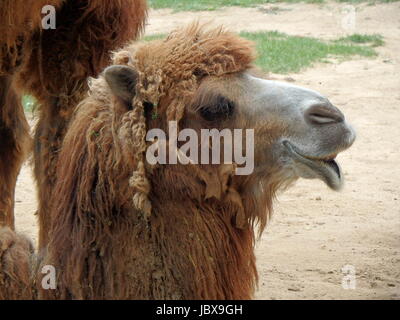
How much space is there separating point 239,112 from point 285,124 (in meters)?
0.21

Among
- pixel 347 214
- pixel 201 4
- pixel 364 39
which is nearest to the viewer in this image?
pixel 347 214

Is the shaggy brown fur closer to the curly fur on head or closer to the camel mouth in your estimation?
the curly fur on head

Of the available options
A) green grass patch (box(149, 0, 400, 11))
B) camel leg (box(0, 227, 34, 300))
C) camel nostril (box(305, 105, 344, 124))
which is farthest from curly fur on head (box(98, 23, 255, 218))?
green grass patch (box(149, 0, 400, 11))

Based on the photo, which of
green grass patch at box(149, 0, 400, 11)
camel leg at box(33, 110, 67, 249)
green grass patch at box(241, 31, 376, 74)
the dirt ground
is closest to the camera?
camel leg at box(33, 110, 67, 249)

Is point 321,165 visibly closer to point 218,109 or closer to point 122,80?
point 218,109

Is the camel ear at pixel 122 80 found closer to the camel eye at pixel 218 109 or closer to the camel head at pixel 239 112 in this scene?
Result: the camel head at pixel 239 112

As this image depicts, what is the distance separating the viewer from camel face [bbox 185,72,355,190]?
348 centimetres

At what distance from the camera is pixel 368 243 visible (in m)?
6.20

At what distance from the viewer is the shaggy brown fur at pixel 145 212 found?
3488 millimetres

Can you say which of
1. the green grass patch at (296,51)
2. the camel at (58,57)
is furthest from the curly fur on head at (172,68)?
the green grass patch at (296,51)

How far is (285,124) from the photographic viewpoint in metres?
3.53

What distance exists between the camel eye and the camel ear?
315mm

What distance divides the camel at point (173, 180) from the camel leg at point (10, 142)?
2080 mm

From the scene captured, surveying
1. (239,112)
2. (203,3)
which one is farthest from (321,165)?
(203,3)
